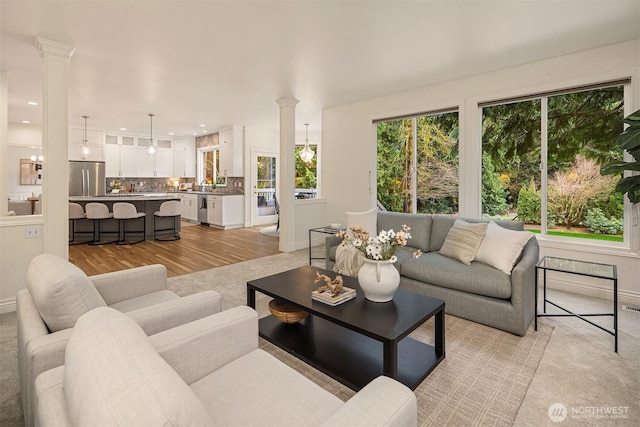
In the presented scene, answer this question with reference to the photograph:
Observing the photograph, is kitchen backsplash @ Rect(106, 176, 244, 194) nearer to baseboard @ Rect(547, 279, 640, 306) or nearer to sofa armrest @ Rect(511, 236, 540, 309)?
baseboard @ Rect(547, 279, 640, 306)

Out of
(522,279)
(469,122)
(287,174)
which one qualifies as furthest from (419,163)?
(522,279)

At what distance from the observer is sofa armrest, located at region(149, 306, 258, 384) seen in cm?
130

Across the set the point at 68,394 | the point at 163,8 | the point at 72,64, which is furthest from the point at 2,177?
the point at 68,394

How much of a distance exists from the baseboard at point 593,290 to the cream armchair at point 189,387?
372cm

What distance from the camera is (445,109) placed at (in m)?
4.73

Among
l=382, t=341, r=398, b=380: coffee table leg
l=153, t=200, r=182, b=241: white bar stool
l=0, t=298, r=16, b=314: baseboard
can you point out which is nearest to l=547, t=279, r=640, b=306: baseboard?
l=382, t=341, r=398, b=380: coffee table leg

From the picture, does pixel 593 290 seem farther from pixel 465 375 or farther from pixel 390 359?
pixel 390 359

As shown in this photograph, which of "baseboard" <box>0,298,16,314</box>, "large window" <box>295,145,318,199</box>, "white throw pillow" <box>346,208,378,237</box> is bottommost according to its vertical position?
"baseboard" <box>0,298,16,314</box>

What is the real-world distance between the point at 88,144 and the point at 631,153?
10.6 m

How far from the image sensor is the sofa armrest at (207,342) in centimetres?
130

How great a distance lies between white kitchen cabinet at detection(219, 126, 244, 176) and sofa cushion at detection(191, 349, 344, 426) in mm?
7807

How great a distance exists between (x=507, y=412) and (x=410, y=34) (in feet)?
10.6

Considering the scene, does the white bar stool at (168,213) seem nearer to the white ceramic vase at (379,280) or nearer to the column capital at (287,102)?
the column capital at (287,102)

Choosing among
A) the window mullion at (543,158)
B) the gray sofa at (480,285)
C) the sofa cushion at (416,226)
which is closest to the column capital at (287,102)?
the sofa cushion at (416,226)
